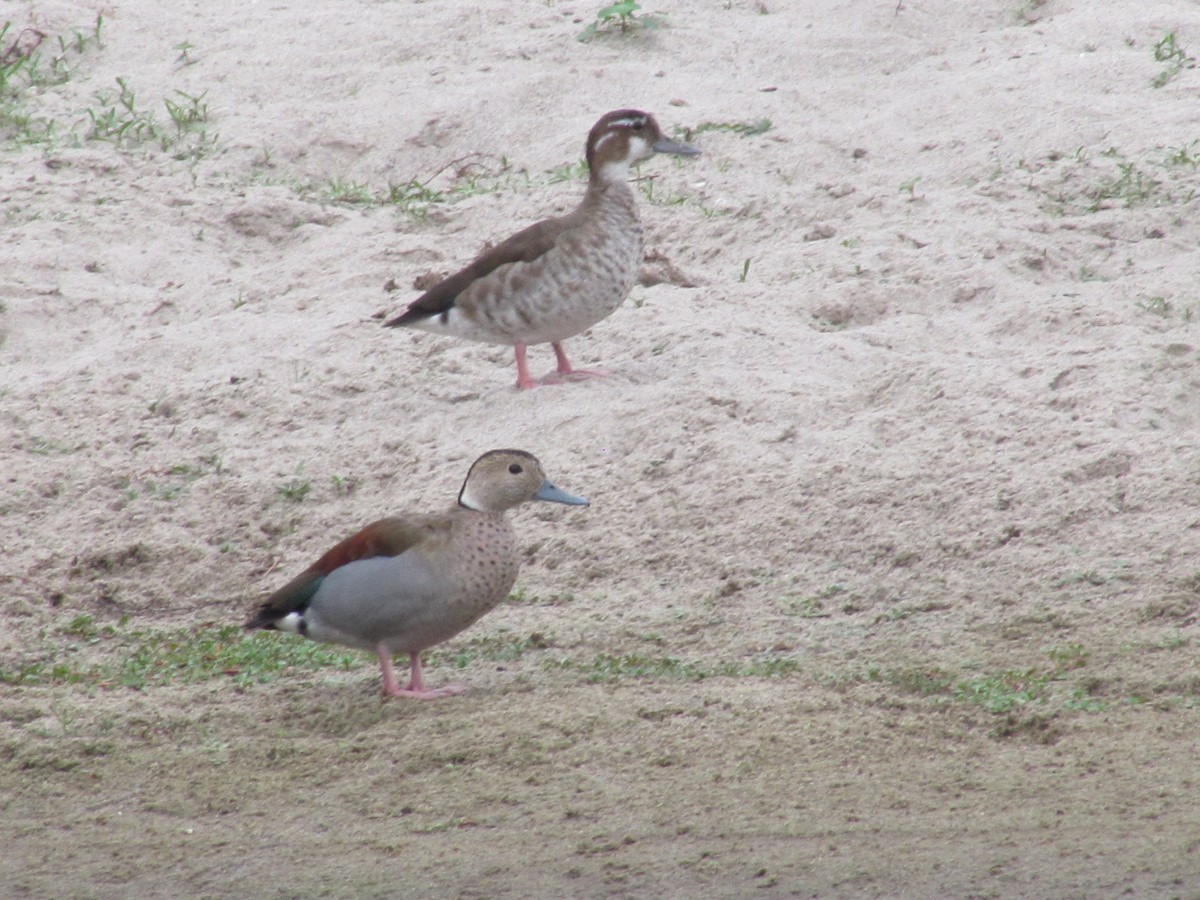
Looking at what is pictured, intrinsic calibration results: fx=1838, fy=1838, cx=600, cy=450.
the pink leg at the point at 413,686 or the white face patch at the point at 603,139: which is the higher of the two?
the white face patch at the point at 603,139

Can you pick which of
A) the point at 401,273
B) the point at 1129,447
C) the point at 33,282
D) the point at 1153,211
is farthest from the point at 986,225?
the point at 33,282

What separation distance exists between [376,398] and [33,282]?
201 cm

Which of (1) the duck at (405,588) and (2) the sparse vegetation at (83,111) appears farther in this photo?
(2) the sparse vegetation at (83,111)

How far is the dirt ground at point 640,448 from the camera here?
15.3ft

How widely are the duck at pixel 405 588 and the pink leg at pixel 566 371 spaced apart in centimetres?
188

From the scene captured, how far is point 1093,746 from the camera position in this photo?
4.75 metres

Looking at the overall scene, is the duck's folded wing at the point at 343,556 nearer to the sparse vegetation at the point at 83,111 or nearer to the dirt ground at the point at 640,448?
the dirt ground at the point at 640,448

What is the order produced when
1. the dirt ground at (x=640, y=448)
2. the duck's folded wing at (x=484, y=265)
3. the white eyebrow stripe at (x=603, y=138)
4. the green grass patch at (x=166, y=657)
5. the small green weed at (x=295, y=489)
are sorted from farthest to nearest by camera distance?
1. the white eyebrow stripe at (x=603, y=138)
2. the duck's folded wing at (x=484, y=265)
3. the small green weed at (x=295, y=489)
4. the green grass patch at (x=166, y=657)
5. the dirt ground at (x=640, y=448)

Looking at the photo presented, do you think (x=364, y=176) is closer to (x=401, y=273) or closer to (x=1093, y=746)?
(x=401, y=273)

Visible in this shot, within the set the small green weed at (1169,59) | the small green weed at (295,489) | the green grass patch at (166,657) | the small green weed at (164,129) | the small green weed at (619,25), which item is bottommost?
the green grass patch at (166,657)

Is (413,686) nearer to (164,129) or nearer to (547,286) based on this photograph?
(547,286)

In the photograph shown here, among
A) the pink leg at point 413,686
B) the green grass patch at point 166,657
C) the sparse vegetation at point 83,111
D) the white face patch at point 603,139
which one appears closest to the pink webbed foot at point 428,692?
the pink leg at point 413,686

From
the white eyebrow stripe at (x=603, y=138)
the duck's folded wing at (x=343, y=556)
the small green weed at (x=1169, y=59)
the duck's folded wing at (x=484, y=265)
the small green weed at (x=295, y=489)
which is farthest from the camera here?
the small green weed at (x=1169, y=59)

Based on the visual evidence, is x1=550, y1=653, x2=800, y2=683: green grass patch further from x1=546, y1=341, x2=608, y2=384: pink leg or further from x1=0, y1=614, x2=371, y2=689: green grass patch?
x1=546, y1=341, x2=608, y2=384: pink leg
